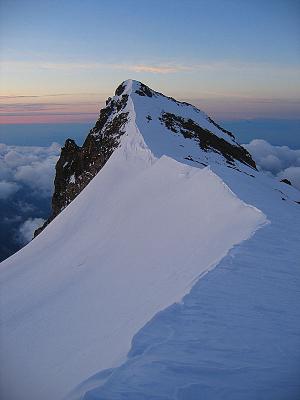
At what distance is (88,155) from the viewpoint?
35375mm

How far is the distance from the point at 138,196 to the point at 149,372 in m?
13.6

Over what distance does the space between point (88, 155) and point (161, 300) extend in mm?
28715

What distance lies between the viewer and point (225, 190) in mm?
13180

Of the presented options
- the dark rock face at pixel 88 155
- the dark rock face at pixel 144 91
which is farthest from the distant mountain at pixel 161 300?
the dark rock face at pixel 144 91

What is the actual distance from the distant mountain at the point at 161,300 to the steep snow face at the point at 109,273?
47 mm

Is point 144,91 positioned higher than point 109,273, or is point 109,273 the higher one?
point 144,91

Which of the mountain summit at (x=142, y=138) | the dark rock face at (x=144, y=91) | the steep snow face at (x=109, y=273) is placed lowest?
the steep snow face at (x=109, y=273)

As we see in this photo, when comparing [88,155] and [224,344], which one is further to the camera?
[88,155]

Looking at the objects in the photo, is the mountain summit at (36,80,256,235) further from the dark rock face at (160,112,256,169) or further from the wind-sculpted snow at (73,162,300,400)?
the wind-sculpted snow at (73,162,300,400)

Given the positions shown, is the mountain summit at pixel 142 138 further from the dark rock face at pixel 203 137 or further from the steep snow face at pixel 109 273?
the steep snow face at pixel 109 273

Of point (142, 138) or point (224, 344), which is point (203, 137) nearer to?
point (142, 138)

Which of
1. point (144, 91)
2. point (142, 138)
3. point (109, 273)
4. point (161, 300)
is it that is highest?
point (144, 91)

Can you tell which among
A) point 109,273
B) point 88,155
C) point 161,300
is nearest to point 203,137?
point 88,155

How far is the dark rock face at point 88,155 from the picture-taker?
32906 millimetres
